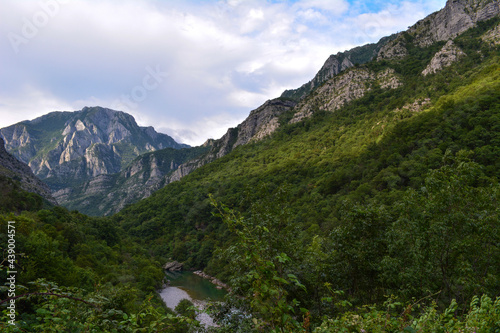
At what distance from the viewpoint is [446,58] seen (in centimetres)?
9175

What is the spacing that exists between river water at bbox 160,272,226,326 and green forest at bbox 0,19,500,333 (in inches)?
166

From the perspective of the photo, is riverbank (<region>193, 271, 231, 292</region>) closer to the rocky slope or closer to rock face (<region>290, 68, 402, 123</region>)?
the rocky slope

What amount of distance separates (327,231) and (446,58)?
95.2 meters

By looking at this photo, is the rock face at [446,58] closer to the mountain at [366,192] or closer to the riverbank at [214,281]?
the mountain at [366,192]

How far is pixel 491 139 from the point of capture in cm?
4347

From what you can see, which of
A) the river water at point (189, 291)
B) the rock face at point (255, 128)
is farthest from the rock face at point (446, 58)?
the river water at point (189, 291)

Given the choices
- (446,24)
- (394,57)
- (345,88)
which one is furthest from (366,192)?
(446,24)

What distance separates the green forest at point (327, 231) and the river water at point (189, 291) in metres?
4.22

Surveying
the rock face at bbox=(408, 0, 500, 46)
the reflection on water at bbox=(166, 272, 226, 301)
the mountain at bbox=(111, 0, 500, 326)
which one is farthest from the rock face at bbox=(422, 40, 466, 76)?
the reflection on water at bbox=(166, 272, 226, 301)

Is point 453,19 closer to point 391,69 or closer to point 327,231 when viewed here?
point 391,69

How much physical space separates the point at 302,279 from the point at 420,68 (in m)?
132

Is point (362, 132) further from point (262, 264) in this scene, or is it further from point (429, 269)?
point (262, 264)

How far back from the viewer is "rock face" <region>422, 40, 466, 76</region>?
294 ft

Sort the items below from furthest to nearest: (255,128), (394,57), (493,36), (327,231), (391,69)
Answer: (255,128) → (394,57) → (391,69) → (493,36) → (327,231)
